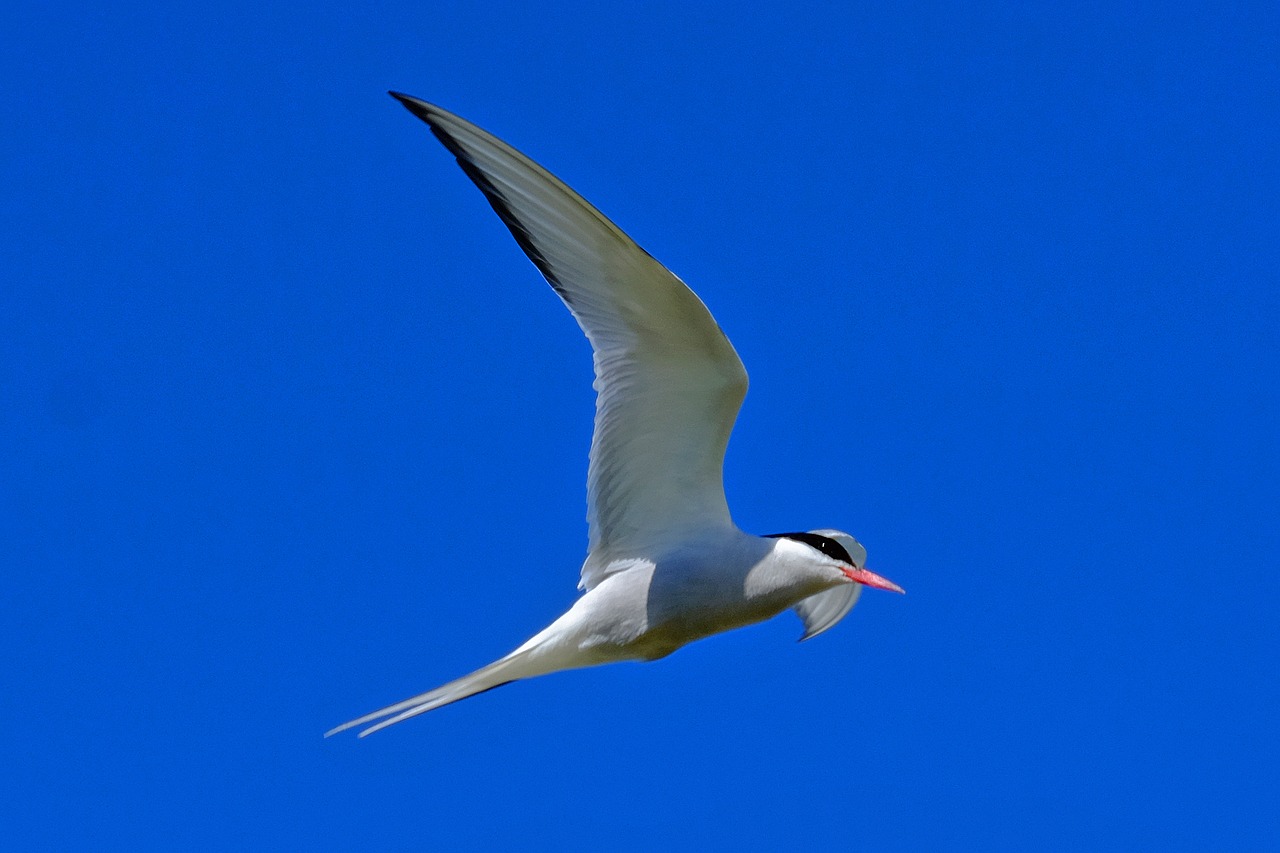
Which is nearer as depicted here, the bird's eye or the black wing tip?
the black wing tip

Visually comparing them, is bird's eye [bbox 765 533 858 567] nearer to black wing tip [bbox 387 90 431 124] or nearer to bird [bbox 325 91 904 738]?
bird [bbox 325 91 904 738]

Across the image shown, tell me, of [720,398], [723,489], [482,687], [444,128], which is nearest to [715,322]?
[720,398]

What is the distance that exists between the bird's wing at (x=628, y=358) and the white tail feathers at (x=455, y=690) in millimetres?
641

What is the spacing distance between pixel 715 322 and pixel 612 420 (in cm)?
75

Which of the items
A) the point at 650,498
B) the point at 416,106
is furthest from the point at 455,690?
the point at 416,106

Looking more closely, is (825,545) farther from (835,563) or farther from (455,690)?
(455,690)

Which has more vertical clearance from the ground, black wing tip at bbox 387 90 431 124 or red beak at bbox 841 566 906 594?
black wing tip at bbox 387 90 431 124

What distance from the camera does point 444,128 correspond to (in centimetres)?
504

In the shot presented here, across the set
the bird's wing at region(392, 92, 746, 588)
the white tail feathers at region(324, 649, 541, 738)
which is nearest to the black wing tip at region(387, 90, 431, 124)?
the bird's wing at region(392, 92, 746, 588)

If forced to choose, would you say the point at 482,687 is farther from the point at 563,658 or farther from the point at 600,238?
the point at 600,238

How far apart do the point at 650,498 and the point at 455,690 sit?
1344mm

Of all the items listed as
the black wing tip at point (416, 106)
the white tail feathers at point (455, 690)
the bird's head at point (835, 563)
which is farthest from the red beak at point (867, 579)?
the black wing tip at point (416, 106)

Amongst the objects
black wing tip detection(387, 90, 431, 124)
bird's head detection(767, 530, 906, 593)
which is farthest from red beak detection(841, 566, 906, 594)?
black wing tip detection(387, 90, 431, 124)

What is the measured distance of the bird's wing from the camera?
529 centimetres
